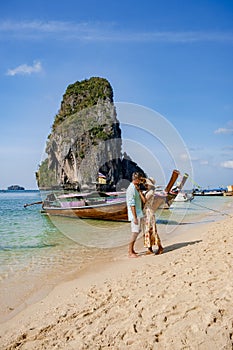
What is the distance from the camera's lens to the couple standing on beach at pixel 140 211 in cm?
708

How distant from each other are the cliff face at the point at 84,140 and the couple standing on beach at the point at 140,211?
54403 mm

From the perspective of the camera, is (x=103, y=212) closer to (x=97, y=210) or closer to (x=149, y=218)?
(x=97, y=210)

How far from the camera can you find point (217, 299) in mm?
3475

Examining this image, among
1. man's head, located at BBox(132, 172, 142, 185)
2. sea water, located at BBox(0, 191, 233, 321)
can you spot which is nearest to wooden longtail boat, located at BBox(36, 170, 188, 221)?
sea water, located at BBox(0, 191, 233, 321)

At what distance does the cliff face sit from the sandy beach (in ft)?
186

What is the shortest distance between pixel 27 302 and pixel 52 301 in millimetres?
535

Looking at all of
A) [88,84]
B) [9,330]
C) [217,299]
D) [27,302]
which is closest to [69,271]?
[27,302]

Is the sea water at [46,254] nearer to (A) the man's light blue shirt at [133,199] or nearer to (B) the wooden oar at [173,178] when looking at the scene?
(A) the man's light blue shirt at [133,199]

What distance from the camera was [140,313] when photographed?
3533 millimetres

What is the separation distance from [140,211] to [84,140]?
7979 cm

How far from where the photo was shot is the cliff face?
72.1 meters

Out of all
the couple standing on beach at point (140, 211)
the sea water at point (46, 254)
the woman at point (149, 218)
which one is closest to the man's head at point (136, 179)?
the couple standing on beach at point (140, 211)

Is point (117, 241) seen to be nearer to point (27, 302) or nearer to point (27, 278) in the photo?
point (27, 278)

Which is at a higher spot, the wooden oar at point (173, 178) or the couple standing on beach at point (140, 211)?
the wooden oar at point (173, 178)
